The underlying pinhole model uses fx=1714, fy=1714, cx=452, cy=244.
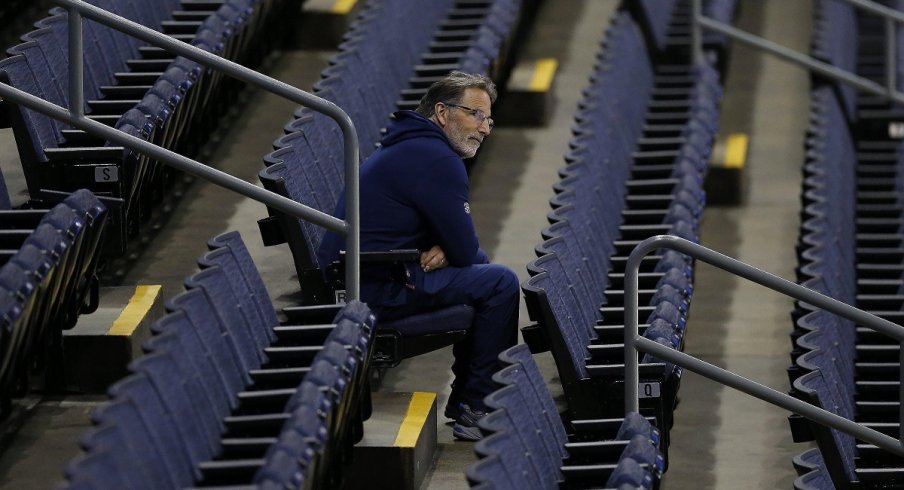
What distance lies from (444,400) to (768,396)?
35cm

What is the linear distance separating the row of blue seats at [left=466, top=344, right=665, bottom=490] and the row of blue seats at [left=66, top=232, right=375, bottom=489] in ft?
0.38

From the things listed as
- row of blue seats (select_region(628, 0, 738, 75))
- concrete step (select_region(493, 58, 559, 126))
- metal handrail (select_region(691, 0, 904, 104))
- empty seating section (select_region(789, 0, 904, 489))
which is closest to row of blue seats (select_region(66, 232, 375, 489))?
empty seating section (select_region(789, 0, 904, 489))

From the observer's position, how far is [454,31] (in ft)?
8.22

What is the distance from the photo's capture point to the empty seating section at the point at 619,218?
152cm

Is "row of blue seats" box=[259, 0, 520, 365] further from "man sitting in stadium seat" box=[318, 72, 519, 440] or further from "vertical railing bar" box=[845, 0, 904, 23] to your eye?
"vertical railing bar" box=[845, 0, 904, 23]

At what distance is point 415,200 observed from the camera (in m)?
1.53

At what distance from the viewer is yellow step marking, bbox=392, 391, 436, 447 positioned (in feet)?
4.66

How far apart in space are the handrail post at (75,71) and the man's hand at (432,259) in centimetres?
32

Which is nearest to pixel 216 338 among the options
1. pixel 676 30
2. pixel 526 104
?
pixel 526 104

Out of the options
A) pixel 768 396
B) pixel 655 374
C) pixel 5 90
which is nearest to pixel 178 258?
pixel 5 90

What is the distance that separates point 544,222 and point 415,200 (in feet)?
2.34

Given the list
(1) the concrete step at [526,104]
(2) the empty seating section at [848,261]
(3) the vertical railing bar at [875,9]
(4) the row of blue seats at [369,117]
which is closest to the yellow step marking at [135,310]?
(4) the row of blue seats at [369,117]

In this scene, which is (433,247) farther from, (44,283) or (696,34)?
(696,34)

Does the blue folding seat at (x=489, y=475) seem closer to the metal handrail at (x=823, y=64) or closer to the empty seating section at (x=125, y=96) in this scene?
the empty seating section at (x=125, y=96)
